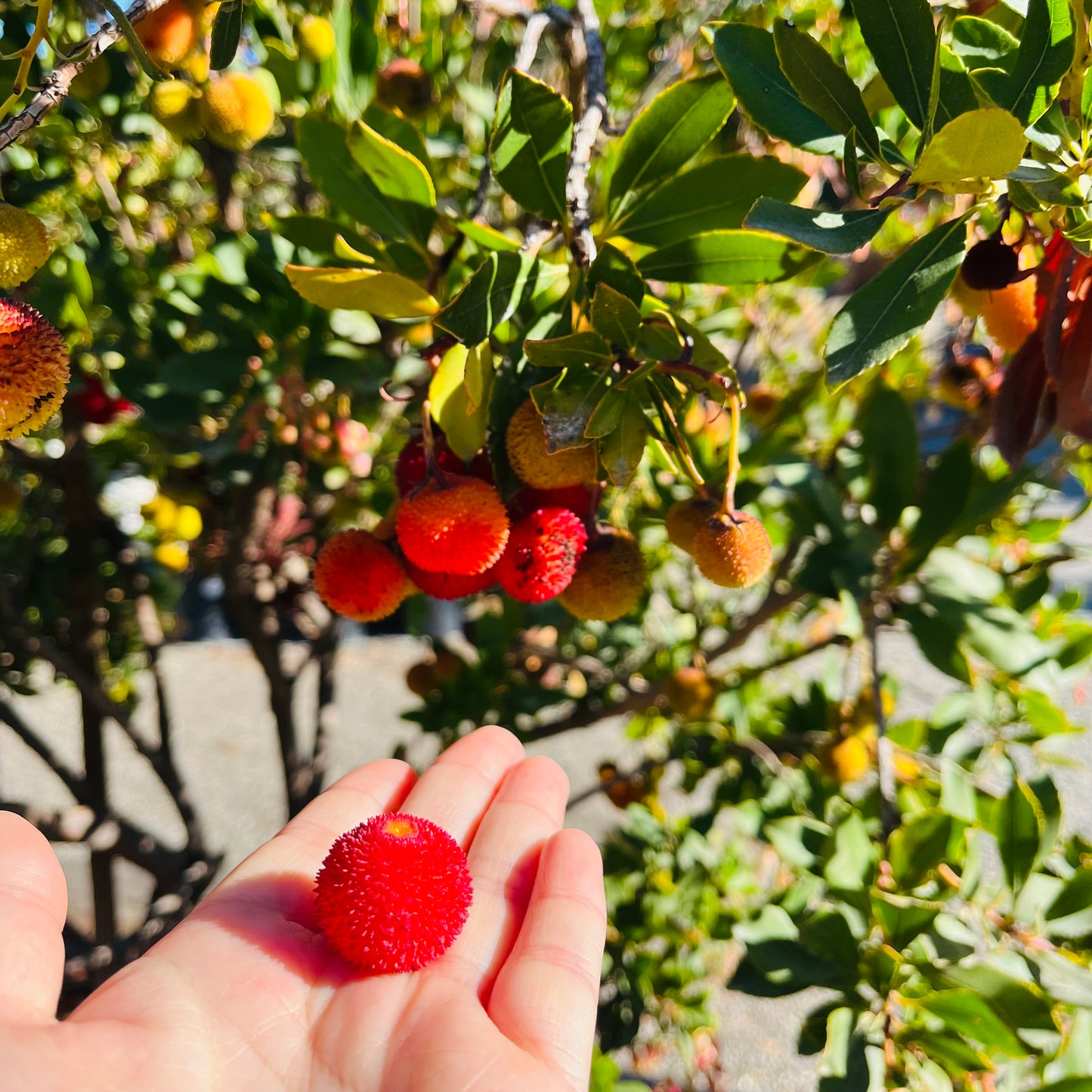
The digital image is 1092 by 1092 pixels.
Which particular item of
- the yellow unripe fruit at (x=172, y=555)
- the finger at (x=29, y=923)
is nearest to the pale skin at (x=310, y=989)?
the finger at (x=29, y=923)

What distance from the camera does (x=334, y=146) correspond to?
2.08 feet

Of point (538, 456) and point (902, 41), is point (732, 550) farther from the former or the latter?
point (902, 41)

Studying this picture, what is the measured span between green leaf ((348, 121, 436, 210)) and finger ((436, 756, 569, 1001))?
69 centimetres

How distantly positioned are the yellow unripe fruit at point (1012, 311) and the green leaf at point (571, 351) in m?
0.35

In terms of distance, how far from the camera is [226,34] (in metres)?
0.53

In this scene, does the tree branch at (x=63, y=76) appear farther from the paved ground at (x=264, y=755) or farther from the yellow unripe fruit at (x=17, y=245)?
the paved ground at (x=264, y=755)

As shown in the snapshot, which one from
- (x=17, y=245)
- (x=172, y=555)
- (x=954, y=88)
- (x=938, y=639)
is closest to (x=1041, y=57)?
(x=954, y=88)

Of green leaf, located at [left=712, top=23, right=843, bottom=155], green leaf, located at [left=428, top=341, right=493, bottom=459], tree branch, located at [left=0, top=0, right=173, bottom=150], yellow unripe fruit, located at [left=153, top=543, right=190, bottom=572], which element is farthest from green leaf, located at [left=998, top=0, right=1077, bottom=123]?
yellow unripe fruit, located at [left=153, top=543, right=190, bottom=572]

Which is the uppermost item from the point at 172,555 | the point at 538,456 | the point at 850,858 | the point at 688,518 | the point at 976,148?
the point at 976,148

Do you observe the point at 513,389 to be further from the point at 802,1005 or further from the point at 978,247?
the point at 802,1005

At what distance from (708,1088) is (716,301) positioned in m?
1.80

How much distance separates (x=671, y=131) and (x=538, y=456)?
0.85 ft

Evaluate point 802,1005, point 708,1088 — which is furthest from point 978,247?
point 802,1005

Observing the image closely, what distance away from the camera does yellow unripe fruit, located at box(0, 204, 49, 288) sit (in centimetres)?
46
